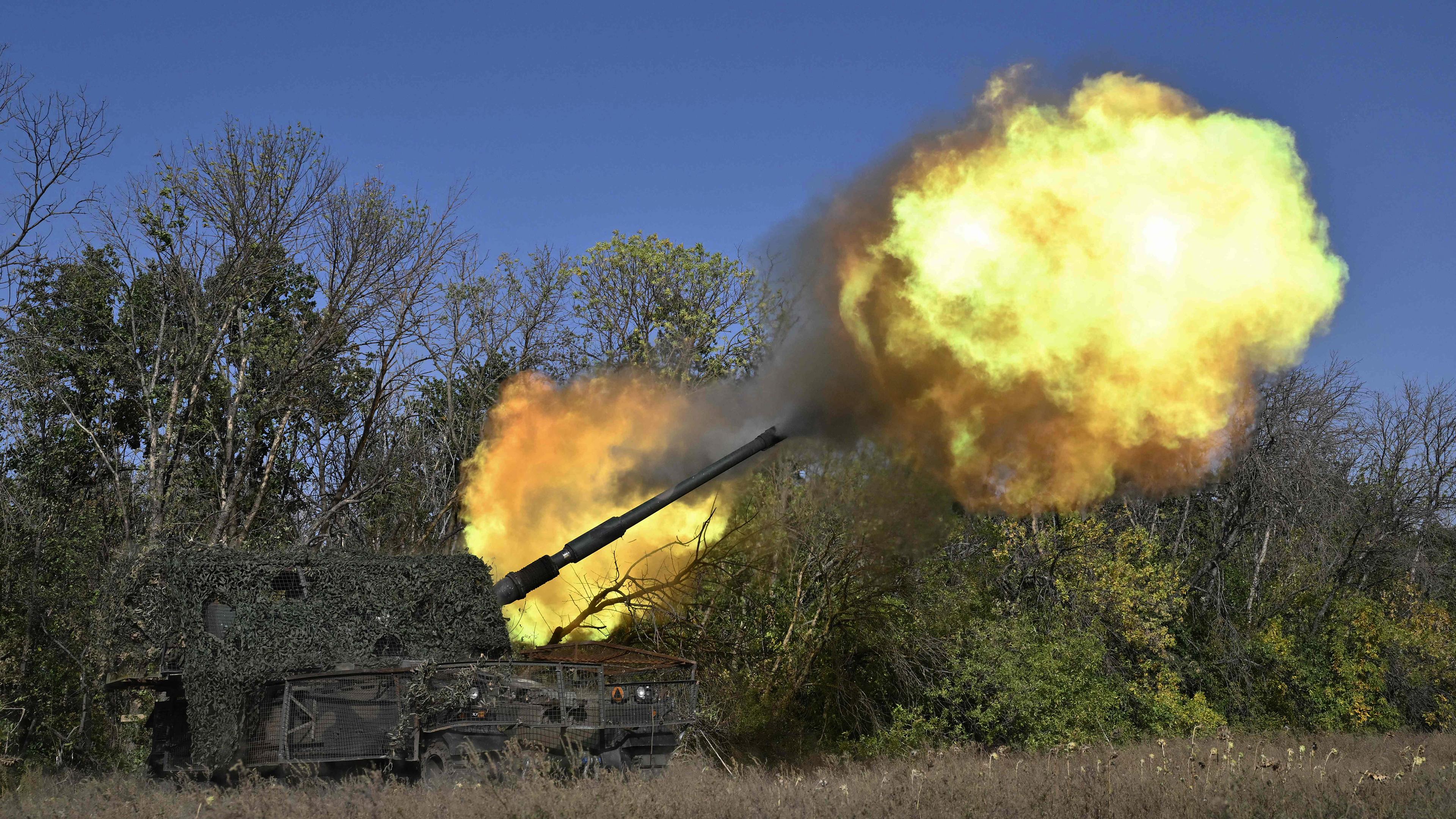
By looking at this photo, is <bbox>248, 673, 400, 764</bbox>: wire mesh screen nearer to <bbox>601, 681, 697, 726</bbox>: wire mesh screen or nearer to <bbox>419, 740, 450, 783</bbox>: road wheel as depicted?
<bbox>419, 740, 450, 783</bbox>: road wheel

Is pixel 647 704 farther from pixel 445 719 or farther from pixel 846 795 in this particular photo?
pixel 846 795

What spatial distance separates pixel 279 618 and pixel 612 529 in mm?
4188

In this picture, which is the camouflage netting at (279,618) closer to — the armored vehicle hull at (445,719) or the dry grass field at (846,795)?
the armored vehicle hull at (445,719)

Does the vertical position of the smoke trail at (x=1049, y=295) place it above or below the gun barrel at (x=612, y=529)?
above

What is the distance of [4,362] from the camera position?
24.2 metres

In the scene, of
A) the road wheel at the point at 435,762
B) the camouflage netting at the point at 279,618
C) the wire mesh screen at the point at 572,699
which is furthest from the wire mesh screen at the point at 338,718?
the wire mesh screen at the point at 572,699

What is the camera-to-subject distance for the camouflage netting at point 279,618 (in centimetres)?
1214

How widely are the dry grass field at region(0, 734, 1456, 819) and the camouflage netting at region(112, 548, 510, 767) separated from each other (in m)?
1.00

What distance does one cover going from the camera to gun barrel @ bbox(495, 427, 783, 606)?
1502 cm

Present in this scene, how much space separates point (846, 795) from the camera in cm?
1044

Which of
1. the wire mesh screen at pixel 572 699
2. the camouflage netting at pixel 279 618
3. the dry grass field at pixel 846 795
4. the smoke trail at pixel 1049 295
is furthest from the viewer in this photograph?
the smoke trail at pixel 1049 295

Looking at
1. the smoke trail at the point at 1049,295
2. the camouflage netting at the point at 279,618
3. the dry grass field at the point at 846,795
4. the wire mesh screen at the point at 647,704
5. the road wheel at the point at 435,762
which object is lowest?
the dry grass field at the point at 846,795

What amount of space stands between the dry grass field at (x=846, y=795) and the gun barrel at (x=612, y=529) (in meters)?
3.06

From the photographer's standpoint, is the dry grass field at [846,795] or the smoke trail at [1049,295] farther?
the smoke trail at [1049,295]
